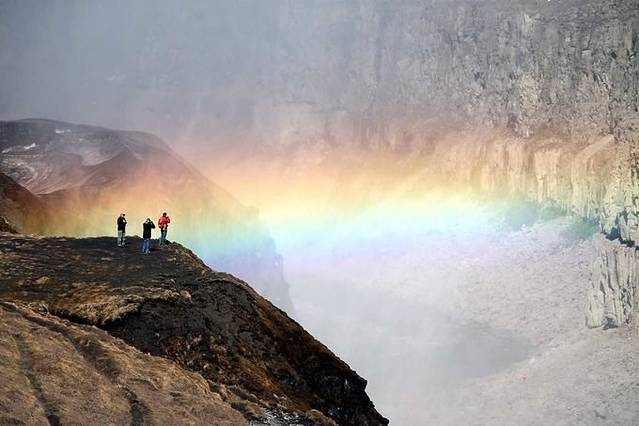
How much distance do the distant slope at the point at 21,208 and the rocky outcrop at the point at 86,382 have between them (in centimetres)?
4901

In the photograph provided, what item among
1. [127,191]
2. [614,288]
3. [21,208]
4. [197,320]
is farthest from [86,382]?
[614,288]

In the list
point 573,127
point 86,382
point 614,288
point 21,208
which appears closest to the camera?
point 86,382

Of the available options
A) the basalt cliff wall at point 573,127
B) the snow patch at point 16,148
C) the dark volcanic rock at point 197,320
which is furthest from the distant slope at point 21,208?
the basalt cliff wall at point 573,127

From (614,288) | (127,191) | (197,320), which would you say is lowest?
(197,320)

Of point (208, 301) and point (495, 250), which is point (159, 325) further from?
point (495, 250)

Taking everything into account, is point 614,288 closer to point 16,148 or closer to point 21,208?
point 21,208

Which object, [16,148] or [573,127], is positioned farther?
[573,127]

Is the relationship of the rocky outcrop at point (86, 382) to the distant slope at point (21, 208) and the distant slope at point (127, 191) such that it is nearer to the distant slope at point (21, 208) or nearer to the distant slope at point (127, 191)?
the distant slope at point (21, 208)

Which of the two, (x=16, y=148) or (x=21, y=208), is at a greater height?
(x=16, y=148)

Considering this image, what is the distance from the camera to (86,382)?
16828mm

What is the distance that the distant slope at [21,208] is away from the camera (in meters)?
65.3

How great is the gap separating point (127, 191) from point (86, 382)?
88.1 meters

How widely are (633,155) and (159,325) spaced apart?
112919 mm

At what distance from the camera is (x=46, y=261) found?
90.5ft
